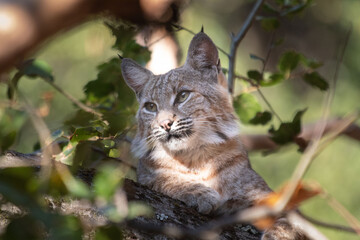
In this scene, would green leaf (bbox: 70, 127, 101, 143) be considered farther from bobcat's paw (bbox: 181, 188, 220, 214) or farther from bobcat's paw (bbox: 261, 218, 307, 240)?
bobcat's paw (bbox: 261, 218, 307, 240)

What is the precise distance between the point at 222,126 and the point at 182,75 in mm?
551

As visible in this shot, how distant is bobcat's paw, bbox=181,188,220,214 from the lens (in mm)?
3408

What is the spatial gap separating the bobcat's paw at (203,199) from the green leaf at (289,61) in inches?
60.8

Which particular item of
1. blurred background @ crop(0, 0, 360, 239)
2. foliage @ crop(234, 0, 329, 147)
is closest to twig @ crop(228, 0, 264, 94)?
foliage @ crop(234, 0, 329, 147)

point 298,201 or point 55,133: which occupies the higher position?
point 298,201

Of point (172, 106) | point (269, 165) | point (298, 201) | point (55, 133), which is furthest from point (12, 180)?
point (269, 165)

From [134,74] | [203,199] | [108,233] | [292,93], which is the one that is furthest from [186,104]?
[292,93]

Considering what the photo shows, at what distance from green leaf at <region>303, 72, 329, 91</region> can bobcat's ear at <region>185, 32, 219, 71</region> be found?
80 cm

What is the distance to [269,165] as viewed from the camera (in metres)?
10.5

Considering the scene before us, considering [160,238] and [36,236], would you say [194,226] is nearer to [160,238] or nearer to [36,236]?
[160,238]

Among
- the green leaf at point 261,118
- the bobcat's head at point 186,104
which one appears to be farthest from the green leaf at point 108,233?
the green leaf at point 261,118

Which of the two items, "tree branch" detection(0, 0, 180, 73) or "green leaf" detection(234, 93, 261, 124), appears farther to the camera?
"green leaf" detection(234, 93, 261, 124)

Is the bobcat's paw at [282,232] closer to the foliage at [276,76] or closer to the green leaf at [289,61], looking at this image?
the foliage at [276,76]

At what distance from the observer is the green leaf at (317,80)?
445 centimetres
